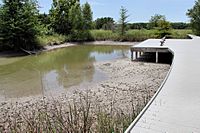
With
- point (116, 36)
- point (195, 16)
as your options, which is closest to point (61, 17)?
point (116, 36)

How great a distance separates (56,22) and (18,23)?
9705 mm

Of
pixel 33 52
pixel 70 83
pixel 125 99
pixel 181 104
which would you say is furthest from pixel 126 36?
pixel 181 104

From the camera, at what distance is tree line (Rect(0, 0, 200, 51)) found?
16.7m

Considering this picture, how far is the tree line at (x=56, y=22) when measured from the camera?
54.7ft

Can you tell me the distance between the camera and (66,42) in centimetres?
2405

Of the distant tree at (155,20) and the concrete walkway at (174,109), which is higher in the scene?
the distant tree at (155,20)

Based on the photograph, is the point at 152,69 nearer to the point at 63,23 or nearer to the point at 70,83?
the point at 70,83

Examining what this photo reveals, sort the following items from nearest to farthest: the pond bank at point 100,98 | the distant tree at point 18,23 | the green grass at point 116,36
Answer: the pond bank at point 100,98 < the distant tree at point 18,23 < the green grass at point 116,36

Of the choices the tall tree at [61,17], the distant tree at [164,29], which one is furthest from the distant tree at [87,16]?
the distant tree at [164,29]

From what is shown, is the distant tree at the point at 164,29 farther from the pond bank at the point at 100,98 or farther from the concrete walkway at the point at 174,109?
the concrete walkway at the point at 174,109

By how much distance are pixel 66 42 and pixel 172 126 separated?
21769 millimetres

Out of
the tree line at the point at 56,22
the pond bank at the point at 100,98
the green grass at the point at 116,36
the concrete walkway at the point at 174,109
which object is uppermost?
the tree line at the point at 56,22

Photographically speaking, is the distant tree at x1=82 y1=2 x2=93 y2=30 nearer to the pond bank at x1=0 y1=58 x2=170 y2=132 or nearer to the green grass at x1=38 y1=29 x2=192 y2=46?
the green grass at x1=38 y1=29 x2=192 y2=46

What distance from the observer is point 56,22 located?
26.1 meters
